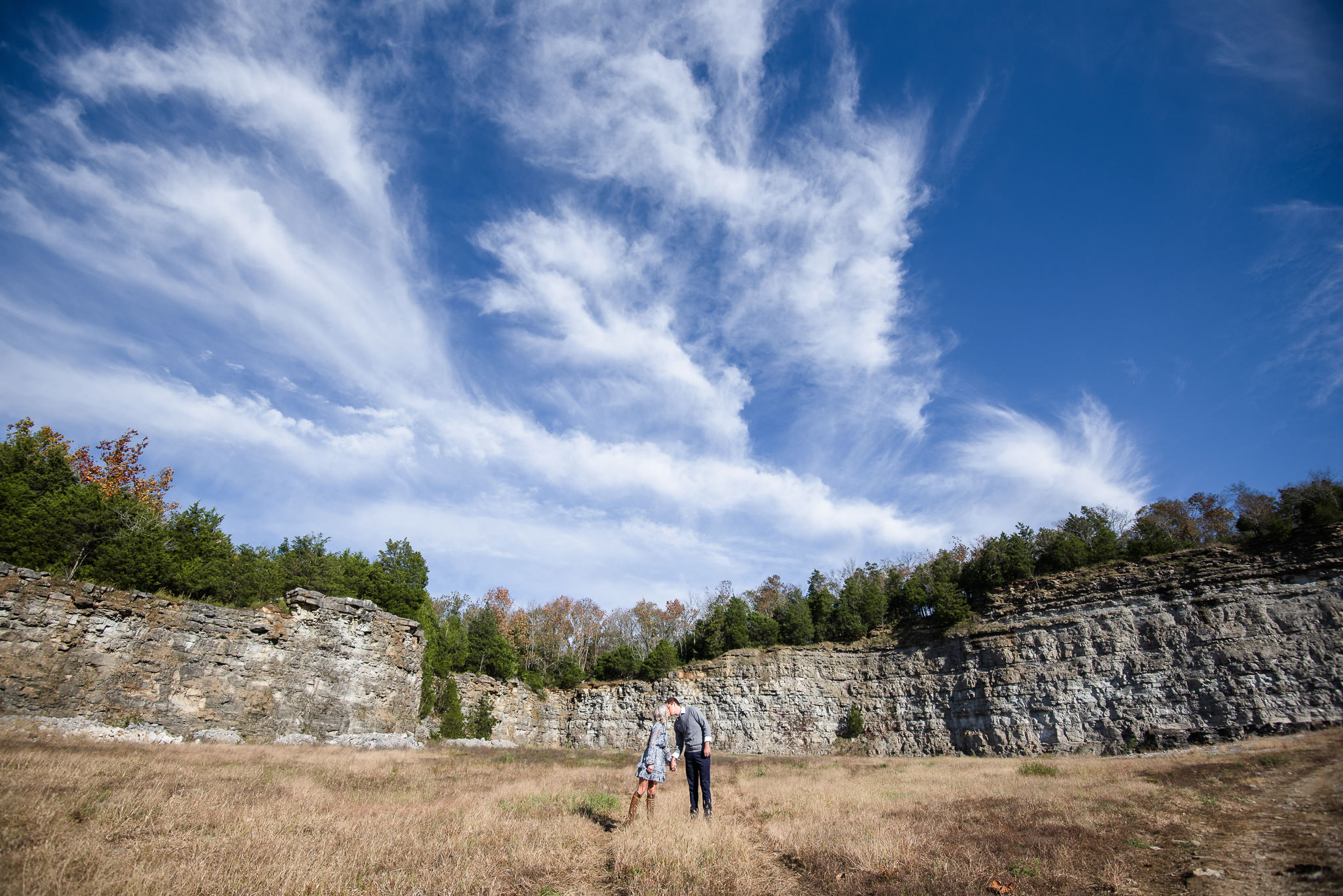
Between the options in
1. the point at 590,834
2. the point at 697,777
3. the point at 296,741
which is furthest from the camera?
the point at 296,741

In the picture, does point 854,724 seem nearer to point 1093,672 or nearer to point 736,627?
point 736,627

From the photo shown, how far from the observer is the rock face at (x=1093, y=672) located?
82.8 feet

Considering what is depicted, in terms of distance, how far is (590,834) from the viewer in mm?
7969

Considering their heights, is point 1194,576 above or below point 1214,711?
above

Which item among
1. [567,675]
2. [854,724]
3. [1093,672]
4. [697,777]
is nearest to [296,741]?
[697,777]

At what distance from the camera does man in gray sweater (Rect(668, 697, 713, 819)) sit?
9.27m

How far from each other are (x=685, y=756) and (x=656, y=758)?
547 mm

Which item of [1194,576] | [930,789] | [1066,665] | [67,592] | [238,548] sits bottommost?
[930,789]

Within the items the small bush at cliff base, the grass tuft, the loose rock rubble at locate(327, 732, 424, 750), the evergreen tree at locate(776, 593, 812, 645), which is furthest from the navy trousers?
the evergreen tree at locate(776, 593, 812, 645)

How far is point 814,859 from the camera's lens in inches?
263

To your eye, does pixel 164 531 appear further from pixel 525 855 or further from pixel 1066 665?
pixel 1066 665

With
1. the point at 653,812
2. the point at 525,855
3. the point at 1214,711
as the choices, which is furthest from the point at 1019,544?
the point at 525,855

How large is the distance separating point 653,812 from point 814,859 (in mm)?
3260

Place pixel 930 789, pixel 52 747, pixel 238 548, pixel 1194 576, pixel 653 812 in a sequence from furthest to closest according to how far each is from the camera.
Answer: pixel 238 548
pixel 1194 576
pixel 930 789
pixel 52 747
pixel 653 812
